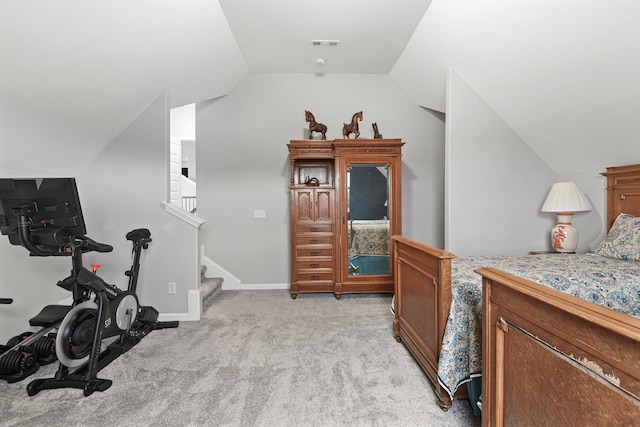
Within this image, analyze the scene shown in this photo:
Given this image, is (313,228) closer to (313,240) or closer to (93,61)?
(313,240)

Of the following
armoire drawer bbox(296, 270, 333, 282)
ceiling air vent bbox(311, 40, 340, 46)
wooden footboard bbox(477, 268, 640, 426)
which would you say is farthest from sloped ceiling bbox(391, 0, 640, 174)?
armoire drawer bbox(296, 270, 333, 282)

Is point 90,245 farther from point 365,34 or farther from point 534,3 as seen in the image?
point 534,3

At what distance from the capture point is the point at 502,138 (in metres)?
3.25

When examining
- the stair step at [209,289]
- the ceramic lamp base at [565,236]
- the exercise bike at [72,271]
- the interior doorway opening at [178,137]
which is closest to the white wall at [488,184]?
the ceramic lamp base at [565,236]

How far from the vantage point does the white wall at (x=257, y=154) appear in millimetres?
4141

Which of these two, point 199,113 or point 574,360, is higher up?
point 199,113

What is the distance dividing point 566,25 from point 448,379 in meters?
2.49

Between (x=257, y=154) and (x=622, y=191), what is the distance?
3.97m

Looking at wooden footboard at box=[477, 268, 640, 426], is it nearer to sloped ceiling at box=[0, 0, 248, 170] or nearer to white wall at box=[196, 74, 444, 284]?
sloped ceiling at box=[0, 0, 248, 170]

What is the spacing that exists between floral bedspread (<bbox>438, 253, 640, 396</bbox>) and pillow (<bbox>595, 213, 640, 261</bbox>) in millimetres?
191

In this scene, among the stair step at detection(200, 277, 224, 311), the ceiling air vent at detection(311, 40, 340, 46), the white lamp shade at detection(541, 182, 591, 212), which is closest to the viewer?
the white lamp shade at detection(541, 182, 591, 212)

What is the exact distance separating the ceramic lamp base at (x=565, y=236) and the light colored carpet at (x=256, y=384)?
1898mm

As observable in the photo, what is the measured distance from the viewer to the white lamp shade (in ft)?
9.46

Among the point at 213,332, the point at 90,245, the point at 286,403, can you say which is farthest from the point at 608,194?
the point at 90,245
